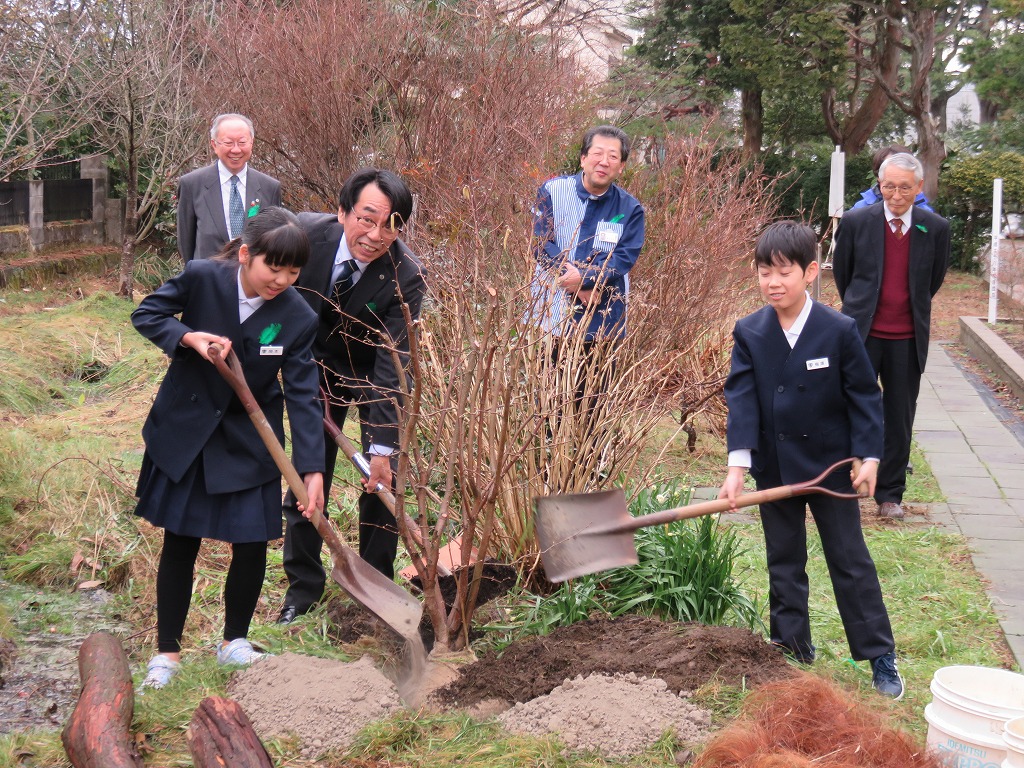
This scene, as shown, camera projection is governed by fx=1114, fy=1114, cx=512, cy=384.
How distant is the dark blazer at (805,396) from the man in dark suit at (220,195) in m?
3.25

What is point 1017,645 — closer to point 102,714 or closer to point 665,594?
point 665,594

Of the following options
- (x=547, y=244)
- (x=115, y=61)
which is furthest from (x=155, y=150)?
(x=547, y=244)

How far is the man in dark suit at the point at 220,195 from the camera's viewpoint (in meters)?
5.92

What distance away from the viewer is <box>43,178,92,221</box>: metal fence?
14.5 meters

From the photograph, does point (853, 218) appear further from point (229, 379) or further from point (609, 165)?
point (229, 379)

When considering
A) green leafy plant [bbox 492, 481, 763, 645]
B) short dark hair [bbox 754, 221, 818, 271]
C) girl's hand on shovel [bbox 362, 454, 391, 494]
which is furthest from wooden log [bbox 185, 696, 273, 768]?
short dark hair [bbox 754, 221, 818, 271]

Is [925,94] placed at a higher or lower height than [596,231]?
higher

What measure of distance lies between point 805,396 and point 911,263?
2.65 metres

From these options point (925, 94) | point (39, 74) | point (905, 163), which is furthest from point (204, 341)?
point (925, 94)

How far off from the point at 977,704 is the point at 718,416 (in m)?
5.00

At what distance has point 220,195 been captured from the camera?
598cm

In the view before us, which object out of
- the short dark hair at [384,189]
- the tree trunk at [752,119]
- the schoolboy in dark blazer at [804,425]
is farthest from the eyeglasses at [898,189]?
the tree trunk at [752,119]

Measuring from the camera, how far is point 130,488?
555 cm

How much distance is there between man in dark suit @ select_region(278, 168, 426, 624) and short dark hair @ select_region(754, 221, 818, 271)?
47.9 inches
